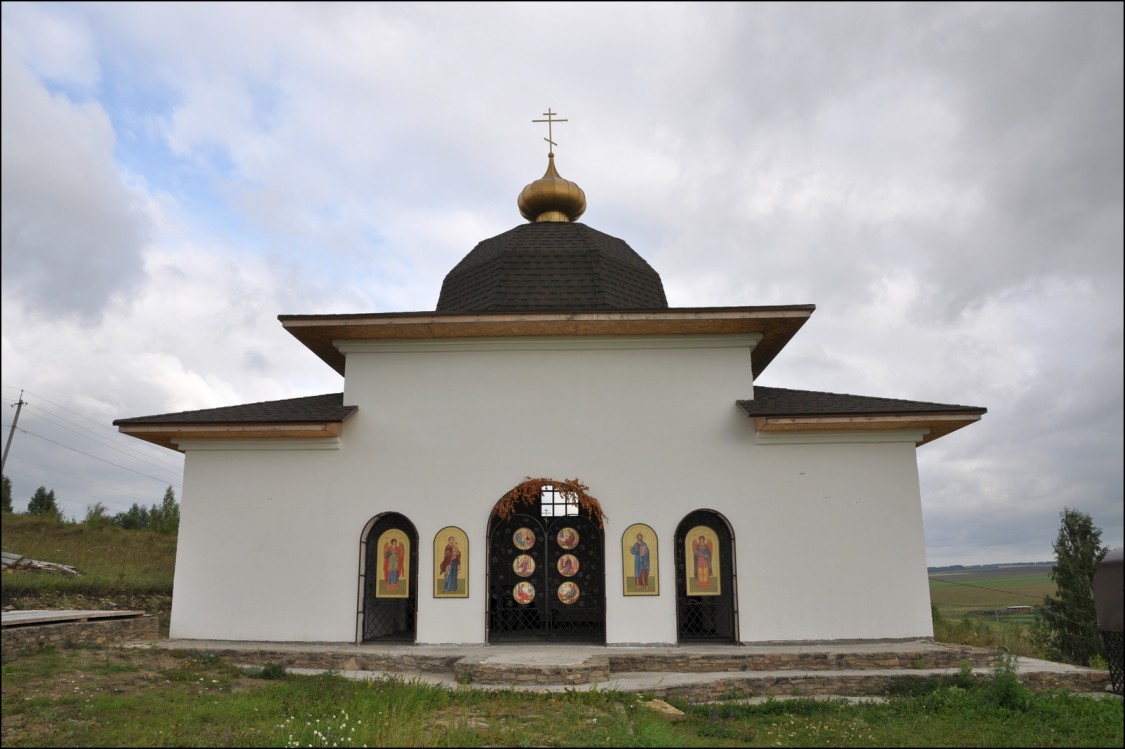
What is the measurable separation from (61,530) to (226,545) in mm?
12240

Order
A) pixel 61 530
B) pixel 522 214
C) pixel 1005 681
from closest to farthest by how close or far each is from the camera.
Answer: pixel 1005 681, pixel 522 214, pixel 61 530

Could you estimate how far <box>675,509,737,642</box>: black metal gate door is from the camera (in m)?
10.9

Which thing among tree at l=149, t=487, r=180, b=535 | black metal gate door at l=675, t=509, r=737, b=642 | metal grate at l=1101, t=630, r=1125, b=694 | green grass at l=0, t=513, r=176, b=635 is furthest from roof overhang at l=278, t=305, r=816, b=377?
tree at l=149, t=487, r=180, b=535

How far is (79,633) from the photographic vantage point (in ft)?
34.9

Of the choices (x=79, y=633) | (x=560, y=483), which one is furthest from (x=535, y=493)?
(x=79, y=633)

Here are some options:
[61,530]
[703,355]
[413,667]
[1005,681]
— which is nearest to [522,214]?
[703,355]

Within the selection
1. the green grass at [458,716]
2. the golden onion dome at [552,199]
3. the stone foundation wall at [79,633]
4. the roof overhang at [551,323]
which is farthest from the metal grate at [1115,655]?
the golden onion dome at [552,199]

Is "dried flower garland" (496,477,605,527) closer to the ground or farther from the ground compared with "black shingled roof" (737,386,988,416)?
closer to the ground

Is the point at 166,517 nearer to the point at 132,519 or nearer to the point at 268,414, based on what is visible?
the point at 132,519

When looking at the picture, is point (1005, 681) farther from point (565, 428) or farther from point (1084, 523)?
point (1084, 523)

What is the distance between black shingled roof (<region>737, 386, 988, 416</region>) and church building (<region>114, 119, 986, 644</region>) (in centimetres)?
5

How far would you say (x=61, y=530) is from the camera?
2020 centimetres

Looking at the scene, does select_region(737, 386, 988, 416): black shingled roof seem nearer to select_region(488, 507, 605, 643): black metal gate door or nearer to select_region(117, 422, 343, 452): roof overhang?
select_region(488, 507, 605, 643): black metal gate door

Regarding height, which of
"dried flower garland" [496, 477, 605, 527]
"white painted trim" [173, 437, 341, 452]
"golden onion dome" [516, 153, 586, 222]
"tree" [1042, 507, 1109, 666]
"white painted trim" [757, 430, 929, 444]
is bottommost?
"tree" [1042, 507, 1109, 666]
